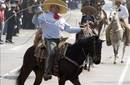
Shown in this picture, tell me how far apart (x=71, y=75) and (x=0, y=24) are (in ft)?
55.0

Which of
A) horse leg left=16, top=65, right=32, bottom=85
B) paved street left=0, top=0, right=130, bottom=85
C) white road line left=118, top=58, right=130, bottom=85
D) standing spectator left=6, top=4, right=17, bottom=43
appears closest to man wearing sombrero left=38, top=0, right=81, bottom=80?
horse leg left=16, top=65, right=32, bottom=85

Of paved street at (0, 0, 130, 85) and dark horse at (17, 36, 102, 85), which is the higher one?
dark horse at (17, 36, 102, 85)

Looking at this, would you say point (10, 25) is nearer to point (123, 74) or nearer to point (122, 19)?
point (122, 19)

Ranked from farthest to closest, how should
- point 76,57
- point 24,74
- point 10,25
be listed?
point 10,25 < point 24,74 < point 76,57

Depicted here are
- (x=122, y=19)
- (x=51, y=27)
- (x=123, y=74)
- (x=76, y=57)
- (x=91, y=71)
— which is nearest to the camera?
(x=76, y=57)

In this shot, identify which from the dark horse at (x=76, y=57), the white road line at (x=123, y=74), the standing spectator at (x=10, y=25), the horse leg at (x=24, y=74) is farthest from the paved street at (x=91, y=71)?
the dark horse at (x=76, y=57)

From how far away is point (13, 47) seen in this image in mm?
29031

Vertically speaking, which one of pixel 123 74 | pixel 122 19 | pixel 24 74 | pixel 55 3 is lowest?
pixel 123 74

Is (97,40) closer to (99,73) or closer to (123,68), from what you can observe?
(99,73)

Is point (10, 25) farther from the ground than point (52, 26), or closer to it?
closer to it

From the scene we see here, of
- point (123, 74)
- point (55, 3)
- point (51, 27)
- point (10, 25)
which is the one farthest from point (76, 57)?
point (10, 25)

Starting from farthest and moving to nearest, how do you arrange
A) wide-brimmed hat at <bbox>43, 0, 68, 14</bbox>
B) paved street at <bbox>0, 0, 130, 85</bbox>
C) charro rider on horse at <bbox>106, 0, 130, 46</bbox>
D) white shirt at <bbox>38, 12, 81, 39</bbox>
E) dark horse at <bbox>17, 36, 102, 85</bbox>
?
charro rider on horse at <bbox>106, 0, 130, 46</bbox>, paved street at <bbox>0, 0, 130, 85</bbox>, wide-brimmed hat at <bbox>43, 0, 68, 14</bbox>, white shirt at <bbox>38, 12, 81, 39</bbox>, dark horse at <bbox>17, 36, 102, 85</bbox>

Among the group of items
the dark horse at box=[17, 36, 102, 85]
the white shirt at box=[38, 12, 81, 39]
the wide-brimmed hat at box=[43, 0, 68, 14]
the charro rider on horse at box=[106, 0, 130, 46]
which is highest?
the wide-brimmed hat at box=[43, 0, 68, 14]

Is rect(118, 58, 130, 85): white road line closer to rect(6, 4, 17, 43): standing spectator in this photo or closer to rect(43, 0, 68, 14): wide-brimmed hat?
rect(43, 0, 68, 14): wide-brimmed hat
